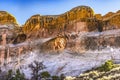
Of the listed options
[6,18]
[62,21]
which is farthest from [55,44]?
[6,18]

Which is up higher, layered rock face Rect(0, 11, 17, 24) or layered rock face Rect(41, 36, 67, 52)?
layered rock face Rect(0, 11, 17, 24)

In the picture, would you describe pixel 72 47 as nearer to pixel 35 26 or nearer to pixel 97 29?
pixel 97 29

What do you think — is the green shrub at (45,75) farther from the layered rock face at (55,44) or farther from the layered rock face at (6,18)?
the layered rock face at (6,18)

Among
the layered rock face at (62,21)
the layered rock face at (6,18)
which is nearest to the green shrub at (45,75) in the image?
the layered rock face at (62,21)

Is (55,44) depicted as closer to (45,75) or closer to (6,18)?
(45,75)

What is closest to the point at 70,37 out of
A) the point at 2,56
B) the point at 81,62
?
the point at 81,62

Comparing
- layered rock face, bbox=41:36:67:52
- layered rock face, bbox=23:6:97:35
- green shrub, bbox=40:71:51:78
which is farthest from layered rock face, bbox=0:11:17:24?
green shrub, bbox=40:71:51:78

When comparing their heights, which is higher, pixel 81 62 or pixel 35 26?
pixel 35 26

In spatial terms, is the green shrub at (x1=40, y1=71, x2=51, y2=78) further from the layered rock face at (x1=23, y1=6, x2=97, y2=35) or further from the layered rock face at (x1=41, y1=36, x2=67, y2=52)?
the layered rock face at (x1=23, y1=6, x2=97, y2=35)

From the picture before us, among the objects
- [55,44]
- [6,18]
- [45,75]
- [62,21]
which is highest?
[6,18]

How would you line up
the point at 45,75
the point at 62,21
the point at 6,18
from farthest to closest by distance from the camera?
the point at 6,18, the point at 62,21, the point at 45,75

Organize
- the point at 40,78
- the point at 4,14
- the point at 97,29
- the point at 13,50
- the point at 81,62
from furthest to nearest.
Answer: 1. the point at 4,14
2. the point at 13,50
3. the point at 97,29
4. the point at 81,62
5. the point at 40,78

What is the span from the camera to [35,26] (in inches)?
3578

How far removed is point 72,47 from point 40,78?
13049 mm
